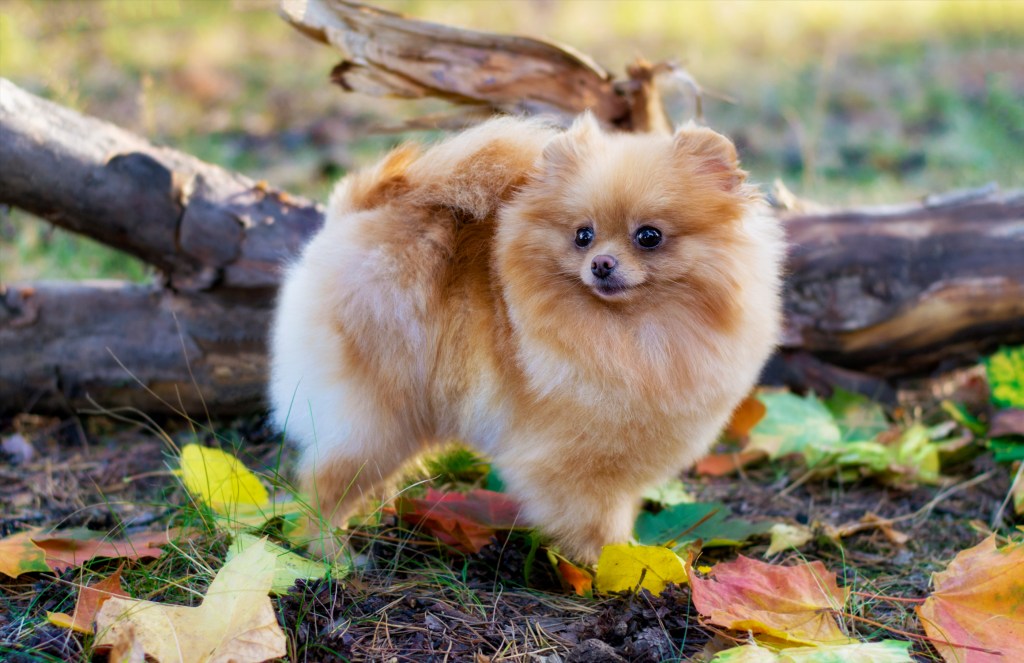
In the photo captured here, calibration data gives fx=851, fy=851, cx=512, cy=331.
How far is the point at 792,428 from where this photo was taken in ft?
13.9

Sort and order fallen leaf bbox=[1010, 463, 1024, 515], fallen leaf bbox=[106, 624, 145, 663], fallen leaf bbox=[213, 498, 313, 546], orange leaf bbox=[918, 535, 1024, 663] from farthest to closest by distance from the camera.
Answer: fallen leaf bbox=[1010, 463, 1024, 515]
fallen leaf bbox=[213, 498, 313, 546]
orange leaf bbox=[918, 535, 1024, 663]
fallen leaf bbox=[106, 624, 145, 663]

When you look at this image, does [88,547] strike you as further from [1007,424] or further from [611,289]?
[1007,424]

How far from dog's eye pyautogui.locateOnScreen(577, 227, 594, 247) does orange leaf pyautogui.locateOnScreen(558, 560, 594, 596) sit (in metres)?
1.12

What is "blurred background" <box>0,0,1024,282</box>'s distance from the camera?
7.49 meters

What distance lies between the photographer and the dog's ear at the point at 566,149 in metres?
2.90

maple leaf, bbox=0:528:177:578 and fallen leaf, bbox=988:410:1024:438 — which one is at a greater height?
fallen leaf, bbox=988:410:1024:438

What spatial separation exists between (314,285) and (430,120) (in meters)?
1.72

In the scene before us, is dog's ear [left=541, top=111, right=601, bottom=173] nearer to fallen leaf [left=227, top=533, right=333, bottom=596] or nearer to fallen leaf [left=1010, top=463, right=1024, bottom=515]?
fallen leaf [left=227, top=533, right=333, bottom=596]

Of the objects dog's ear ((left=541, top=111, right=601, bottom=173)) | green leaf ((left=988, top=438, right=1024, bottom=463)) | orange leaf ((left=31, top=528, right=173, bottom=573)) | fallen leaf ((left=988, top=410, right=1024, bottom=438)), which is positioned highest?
dog's ear ((left=541, top=111, right=601, bottom=173))

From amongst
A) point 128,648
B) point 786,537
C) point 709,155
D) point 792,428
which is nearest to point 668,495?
point 786,537

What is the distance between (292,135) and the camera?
8.39m

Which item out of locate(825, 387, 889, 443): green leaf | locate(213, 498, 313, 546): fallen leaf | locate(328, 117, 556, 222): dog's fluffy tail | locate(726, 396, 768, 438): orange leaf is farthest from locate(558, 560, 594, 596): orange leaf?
locate(825, 387, 889, 443): green leaf

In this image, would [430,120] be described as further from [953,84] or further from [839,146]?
[953,84]

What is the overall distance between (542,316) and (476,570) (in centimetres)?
97
